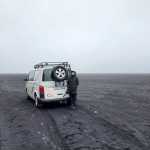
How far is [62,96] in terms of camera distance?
569 inches

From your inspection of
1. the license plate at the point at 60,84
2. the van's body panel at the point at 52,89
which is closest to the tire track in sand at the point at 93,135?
the van's body panel at the point at 52,89

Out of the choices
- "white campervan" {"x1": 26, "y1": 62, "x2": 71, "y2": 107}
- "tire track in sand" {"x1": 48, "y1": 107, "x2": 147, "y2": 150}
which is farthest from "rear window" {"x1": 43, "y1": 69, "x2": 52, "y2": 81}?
"tire track in sand" {"x1": 48, "y1": 107, "x2": 147, "y2": 150}

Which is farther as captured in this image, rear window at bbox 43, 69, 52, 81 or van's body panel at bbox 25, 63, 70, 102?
rear window at bbox 43, 69, 52, 81

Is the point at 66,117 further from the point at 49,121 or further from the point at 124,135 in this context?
the point at 124,135

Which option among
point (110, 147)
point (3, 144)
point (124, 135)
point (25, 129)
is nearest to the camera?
point (110, 147)

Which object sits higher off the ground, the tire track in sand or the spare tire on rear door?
the spare tire on rear door

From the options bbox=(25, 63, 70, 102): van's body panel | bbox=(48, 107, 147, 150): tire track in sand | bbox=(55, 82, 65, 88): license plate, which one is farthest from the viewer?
bbox=(55, 82, 65, 88): license plate

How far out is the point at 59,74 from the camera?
1426 cm

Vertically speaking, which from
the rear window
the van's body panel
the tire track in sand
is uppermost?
the rear window

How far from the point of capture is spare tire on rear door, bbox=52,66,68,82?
1421 centimetres

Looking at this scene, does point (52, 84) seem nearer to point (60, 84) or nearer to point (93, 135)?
point (60, 84)

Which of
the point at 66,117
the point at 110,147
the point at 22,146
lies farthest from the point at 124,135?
the point at 66,117

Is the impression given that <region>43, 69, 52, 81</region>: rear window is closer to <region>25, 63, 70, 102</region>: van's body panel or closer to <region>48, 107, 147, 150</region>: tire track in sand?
<region>25, 63, 70, 102</region>: van's body panel

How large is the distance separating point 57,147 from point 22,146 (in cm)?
99
